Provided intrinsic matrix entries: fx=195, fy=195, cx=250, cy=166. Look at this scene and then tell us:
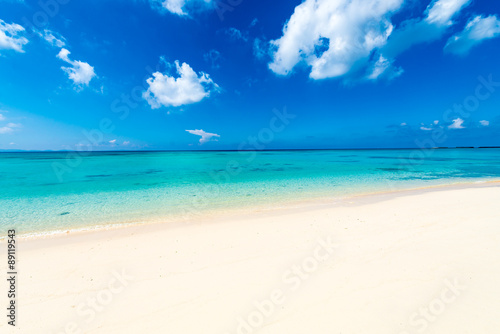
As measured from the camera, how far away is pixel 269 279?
4.62m

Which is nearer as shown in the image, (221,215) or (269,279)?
(269,279)

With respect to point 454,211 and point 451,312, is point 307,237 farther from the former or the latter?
point 454,211

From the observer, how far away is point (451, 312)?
3551 mm

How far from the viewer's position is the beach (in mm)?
3494

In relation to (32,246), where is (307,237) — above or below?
below

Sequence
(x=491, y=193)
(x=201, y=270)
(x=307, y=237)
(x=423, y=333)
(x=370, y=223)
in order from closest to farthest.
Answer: (x=423, y=333) → (x=201, y=270) → (x=307, y=237) → (x=370, y=223) → (x=491, y=193)

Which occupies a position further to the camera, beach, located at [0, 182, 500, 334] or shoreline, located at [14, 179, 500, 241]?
shoreline, located at [14, 179, 500, 241]

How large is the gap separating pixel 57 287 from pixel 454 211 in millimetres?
14410

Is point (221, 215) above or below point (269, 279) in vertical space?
above

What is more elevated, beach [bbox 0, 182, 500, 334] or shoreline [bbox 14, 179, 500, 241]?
shoreline [bbox 14, 179, 500, 241]

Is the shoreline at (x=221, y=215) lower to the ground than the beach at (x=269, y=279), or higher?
higher

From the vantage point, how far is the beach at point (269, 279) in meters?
3.49

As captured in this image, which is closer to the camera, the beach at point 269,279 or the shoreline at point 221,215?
the beach at point 269,279

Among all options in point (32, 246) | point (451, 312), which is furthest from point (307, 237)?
point (32, 246)
